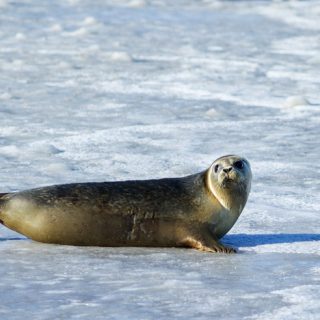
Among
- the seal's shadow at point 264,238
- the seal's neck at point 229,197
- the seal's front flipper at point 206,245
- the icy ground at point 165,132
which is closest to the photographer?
the icy ground at point 165,132

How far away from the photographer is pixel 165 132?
7.76 meters

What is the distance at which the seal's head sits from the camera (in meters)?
4.99

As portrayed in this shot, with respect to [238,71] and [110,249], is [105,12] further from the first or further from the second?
[110,249]

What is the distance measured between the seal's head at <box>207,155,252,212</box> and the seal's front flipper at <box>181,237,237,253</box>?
0.69ft

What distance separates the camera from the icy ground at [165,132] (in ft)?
13.0

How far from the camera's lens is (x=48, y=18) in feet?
45.1

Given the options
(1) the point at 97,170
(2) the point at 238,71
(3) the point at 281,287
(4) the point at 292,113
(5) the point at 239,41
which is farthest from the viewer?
(5) the point at 239,41

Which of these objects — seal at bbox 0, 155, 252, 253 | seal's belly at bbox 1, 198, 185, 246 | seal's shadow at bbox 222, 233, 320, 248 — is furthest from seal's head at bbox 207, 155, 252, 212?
seal's belly at bbox 1, 198, 185, 246

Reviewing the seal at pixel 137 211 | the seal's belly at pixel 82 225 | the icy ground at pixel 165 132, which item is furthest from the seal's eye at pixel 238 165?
the seal's belly at pixel 82 225

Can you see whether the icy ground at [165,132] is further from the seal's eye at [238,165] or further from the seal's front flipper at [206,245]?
the seal's eye at [238,165]

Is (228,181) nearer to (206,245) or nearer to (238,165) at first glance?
(238,165)

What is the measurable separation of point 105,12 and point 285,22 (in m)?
2.18

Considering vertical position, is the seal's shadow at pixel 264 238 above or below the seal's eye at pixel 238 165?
below

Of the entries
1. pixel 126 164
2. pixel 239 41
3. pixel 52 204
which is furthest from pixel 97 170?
pixel 239 41
